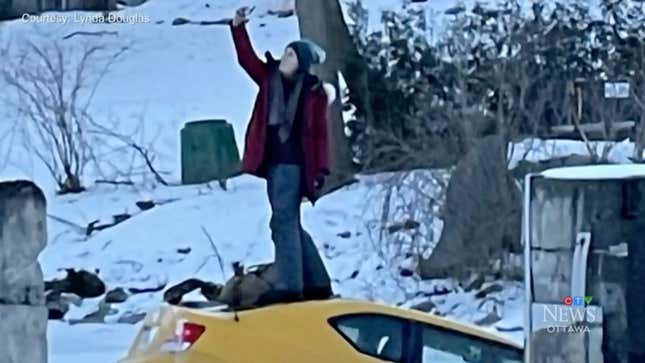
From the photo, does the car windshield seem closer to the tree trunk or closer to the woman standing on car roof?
the woman standing on car roof

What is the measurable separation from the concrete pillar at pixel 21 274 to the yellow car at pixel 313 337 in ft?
2.07

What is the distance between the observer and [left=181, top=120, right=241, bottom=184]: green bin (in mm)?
13344

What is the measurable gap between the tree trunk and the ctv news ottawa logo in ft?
19.2

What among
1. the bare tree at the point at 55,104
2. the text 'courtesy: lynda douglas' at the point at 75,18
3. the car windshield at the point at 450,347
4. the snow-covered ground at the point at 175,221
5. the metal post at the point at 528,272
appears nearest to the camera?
the metal post at the point at 528,272

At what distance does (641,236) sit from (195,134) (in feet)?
23.7

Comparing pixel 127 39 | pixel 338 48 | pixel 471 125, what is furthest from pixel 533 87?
pixel 127 39

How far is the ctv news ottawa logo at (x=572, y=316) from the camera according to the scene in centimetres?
683

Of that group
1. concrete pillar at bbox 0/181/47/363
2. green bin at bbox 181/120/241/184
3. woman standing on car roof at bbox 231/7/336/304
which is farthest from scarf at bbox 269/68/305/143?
green bin at bbox 181/120/241/184

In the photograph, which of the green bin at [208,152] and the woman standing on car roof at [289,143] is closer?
the woman standing on car roof at [289,143]

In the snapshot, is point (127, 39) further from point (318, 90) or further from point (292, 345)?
point (292, 345)

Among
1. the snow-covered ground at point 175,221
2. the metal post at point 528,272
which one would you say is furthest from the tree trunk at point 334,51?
the metal post at point 528,272

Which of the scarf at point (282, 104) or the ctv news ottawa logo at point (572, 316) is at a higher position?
the scarf at point (282, 104)

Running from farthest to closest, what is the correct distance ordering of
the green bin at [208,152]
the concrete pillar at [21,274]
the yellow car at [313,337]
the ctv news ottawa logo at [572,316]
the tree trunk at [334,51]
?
the green bin at [208,152] < the tree trunk at [334,51] < the concrete pillar at [21,274] < the ctv news ottawa logo at [572,316] < the yellow car at [313,337]

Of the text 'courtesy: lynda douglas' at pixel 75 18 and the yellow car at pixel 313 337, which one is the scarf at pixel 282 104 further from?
the text 'courtesy: lynda douglas' at pixel 75 18
